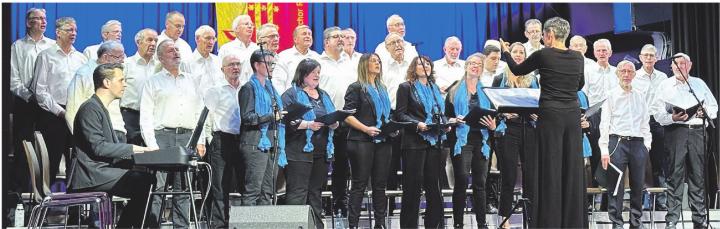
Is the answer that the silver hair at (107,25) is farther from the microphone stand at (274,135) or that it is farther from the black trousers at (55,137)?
the microphone stand at (274,135)

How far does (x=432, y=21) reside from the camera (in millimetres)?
9227

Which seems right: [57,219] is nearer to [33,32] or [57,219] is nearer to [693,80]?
[33,32]

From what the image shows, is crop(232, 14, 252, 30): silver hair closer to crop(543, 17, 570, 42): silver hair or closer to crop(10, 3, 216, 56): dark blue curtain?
crop(10, 3, 216, 56): dark blue curtain

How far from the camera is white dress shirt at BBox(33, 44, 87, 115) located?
7.80 metres

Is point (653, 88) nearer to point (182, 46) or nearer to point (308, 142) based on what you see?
point (308, 142)

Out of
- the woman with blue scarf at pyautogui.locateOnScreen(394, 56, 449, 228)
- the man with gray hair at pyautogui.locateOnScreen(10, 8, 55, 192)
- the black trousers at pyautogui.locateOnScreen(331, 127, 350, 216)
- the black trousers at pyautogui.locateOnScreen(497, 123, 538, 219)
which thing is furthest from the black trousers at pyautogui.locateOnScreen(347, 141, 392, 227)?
the man with gray hair at pyautogui.locateOnScreen(10, 8, 55, 192)

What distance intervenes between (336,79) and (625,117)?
2.49 m

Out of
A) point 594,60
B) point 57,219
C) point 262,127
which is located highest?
point 594,60

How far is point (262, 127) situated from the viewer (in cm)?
696

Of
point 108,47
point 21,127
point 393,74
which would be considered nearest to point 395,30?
point 393,74

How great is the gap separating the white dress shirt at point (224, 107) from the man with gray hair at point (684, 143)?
12.0ft

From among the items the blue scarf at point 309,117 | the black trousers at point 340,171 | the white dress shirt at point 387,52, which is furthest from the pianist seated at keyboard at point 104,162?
the white dress shirt at point 387,52

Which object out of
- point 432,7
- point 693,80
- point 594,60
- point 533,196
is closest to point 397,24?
point 432,7

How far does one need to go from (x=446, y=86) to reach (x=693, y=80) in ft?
7.01
